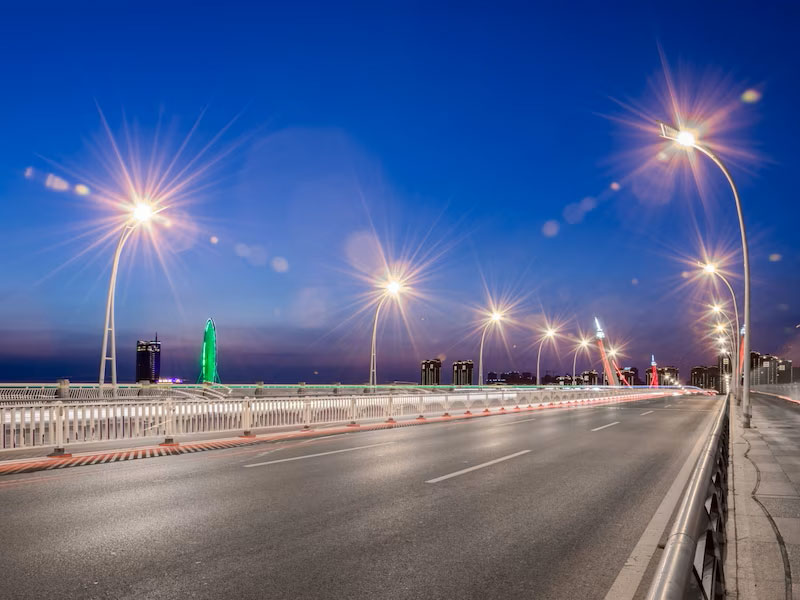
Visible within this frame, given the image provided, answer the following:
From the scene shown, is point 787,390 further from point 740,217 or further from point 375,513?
point 375,513

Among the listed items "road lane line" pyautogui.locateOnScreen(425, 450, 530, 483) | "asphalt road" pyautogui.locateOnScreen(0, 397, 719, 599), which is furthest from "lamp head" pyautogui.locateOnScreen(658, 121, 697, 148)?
"road lane line" pyautogui.locateOnScreen(425, 450, 530, 483)

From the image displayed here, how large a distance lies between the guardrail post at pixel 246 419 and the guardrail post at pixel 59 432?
5024mm

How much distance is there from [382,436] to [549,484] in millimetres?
8434

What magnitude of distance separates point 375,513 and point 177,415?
9478 mm

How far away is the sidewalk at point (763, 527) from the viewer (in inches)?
182

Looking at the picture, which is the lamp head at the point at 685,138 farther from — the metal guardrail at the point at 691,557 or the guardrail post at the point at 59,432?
the guardrail post at the point at 59,432

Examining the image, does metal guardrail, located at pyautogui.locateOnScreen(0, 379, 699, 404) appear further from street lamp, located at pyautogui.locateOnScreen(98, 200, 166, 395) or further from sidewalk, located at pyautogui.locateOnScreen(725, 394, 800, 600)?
sidewalk, located at pyautogui.locateOnScreen(725, 394, 800, 600)

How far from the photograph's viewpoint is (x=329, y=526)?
6.55m

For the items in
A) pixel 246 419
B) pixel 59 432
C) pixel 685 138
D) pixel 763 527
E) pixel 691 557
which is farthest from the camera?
pixel 246 419

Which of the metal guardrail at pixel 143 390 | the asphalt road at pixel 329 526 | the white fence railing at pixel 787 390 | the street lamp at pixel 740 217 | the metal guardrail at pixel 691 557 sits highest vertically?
the street lamp at pixel 740 217

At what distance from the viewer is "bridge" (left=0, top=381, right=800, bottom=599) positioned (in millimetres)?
4699

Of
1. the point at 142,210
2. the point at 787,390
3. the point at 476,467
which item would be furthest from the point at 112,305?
the point at 787,390

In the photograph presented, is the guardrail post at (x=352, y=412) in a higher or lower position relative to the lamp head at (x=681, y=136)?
lower

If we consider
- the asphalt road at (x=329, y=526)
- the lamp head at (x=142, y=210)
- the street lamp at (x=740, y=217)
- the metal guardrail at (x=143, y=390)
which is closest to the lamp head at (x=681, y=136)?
the street lamp at (x=740, y=217)
